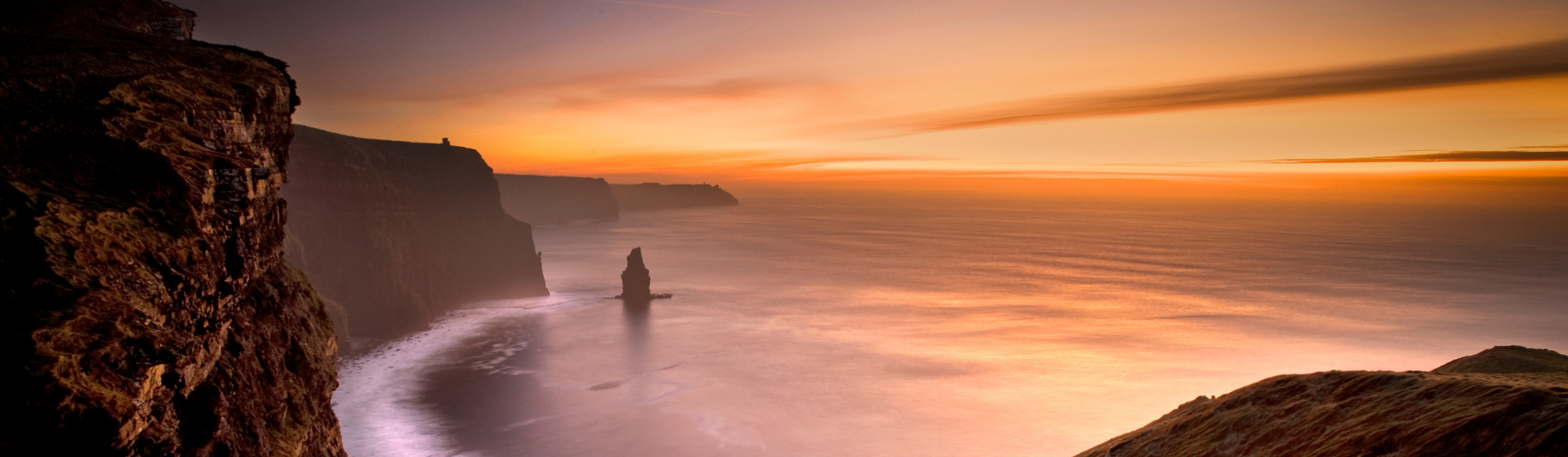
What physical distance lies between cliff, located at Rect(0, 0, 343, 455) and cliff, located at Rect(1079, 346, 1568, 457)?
1829 centimetres

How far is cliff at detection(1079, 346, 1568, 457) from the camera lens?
8633 mm

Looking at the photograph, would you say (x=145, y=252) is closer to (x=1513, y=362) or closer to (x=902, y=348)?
(x=1513, y=362)

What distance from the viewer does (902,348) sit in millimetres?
64312

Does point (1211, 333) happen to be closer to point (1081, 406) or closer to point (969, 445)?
point (1081, 406)

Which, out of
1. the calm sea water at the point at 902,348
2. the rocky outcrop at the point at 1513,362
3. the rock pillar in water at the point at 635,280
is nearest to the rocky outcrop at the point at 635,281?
the rock pillar in water at the point at 635,280

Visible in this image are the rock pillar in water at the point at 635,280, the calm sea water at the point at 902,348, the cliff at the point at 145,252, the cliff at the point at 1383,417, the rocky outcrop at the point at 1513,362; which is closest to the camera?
the cliff at the point at 1383,417

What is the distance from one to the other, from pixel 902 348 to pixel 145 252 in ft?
192

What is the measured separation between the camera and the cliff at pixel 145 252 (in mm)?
9289

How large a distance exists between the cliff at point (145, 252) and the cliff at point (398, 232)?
3919 cm

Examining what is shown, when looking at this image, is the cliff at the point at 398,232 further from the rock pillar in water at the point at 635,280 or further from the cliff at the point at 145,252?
the cliff at the point at 145,252

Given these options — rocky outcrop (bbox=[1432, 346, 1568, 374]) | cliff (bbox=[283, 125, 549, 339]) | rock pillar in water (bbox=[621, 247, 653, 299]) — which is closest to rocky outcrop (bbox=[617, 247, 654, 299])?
rock pillar in water (bbox=[621, 247, 653, 299])

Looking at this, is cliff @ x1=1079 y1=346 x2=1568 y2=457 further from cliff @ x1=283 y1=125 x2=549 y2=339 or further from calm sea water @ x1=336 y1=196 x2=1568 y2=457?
cliff @ x1=283 y1=125 x2=549 y2=339

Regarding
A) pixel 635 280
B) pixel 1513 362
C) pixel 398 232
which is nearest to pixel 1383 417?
pixel 1513 362

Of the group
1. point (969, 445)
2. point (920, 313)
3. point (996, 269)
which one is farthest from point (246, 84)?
point (996, 269)
